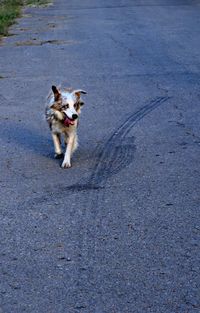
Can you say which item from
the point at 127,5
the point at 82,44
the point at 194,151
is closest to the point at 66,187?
Answer: the point at 194,151

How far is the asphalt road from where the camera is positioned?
16.8 ft

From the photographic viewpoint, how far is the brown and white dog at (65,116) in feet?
26.6

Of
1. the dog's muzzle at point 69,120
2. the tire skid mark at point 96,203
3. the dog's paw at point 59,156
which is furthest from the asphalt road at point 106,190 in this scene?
the dog's muzzle at point 69,120

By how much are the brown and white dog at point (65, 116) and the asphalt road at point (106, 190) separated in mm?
188

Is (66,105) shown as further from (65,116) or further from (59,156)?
(59,156)

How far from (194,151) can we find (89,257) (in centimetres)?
332

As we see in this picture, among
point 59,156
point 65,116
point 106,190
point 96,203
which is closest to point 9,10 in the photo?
point 59,156

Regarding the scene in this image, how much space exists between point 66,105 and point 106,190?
125 centimetres

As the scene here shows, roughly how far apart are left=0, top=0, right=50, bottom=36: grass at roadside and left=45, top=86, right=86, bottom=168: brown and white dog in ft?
42.2

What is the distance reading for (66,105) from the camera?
8.12m

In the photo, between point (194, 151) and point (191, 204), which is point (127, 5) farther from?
point (191, 204)

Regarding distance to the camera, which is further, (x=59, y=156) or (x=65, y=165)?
(x=59, y=156)

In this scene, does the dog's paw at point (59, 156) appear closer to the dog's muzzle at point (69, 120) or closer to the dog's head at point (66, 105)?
the dog's muzzle at point (69, 120)

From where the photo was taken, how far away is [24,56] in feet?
55.1
